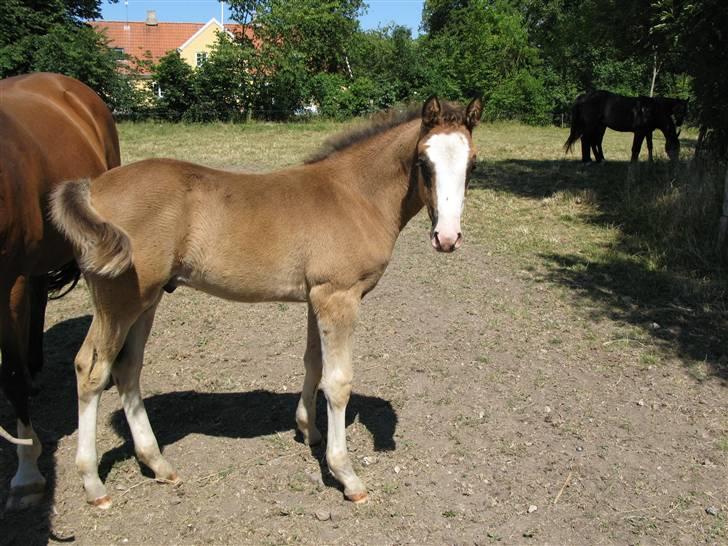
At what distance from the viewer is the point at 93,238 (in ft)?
8.06

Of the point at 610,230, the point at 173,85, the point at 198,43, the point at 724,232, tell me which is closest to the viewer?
the point at 724,232

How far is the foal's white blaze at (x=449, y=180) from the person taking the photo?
8.70ft

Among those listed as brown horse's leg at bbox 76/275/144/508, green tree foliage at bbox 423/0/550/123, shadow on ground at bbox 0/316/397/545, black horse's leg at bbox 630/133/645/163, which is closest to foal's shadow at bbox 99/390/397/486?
shadow on ground at bbox 0/316/397/545

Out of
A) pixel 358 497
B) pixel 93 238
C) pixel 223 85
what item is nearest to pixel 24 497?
pixel 93 238

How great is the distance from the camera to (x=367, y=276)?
3.01m

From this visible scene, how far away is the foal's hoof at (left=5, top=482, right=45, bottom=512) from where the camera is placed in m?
2.90

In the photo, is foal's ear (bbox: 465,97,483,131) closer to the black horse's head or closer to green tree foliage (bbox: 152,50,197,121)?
the black horse's head

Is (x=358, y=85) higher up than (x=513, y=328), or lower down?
higher up

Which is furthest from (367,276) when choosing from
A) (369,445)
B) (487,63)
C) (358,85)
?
(487,63)

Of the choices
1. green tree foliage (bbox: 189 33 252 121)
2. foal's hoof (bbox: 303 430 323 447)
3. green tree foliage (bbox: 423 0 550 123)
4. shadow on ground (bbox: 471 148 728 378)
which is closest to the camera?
foal's hoof (bbox: 303 430 323 447)

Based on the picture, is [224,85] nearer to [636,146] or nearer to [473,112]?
[636,146]

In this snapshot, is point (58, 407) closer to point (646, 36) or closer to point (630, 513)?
point (630, 513)

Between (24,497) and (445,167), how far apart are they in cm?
261

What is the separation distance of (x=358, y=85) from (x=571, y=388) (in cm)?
2118
